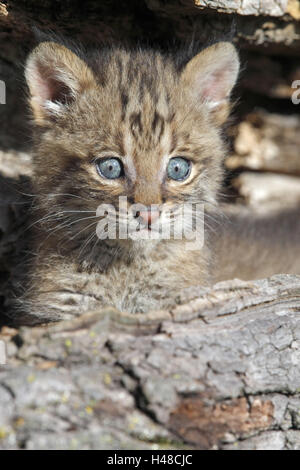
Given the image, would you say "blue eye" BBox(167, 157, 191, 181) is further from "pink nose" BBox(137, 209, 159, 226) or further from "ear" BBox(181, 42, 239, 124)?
"ear" BBox(181, 42, 239, 124)

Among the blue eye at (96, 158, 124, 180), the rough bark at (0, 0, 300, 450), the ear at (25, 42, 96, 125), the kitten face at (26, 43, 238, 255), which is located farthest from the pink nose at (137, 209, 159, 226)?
the ear at (25, 42, 96, 125)

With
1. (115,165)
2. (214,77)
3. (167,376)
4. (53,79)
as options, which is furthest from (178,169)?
(167,376)

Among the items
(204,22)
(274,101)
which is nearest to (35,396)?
(204,22)

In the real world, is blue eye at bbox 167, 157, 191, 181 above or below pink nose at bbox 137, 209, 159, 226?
above

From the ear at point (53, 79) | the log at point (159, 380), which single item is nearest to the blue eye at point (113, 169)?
the ear at point (53, 79)

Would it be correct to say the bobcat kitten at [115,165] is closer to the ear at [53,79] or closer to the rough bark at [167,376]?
the ear at [53,79]

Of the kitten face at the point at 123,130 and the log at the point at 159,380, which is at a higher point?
the kitten face at the point at 123,130

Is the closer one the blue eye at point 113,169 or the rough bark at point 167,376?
the rough bark at point 167,376
